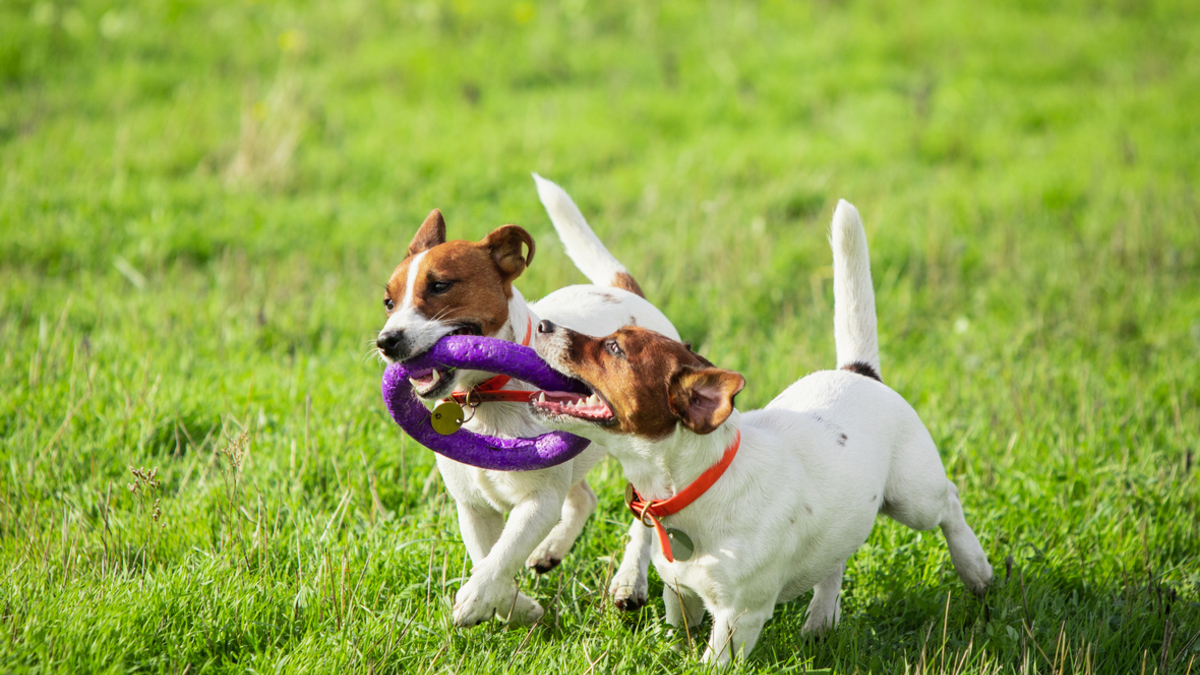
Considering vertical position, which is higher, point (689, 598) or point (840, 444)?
point (840, 444)

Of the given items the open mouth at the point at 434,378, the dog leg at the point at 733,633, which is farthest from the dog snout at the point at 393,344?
the dog leg at the point at 733,633

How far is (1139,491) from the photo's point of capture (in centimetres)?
472

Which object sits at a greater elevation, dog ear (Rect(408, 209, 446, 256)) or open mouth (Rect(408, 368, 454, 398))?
dog ear (Rect(408, 209, 446, 256))

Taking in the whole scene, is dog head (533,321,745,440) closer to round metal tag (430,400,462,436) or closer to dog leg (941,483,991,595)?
round metal tag (430,400,462,436)

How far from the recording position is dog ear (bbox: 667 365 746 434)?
304cm

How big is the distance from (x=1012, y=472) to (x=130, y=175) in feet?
24.4

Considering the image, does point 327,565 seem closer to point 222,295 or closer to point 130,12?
point 222,295

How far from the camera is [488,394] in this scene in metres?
3.59

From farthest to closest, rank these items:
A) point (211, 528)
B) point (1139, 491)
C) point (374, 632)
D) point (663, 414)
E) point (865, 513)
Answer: point (1139, 491), point (211, 528), point (865, 513), point (374, 632), point (663, 414)

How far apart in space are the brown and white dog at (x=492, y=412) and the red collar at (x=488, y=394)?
0.03 meters

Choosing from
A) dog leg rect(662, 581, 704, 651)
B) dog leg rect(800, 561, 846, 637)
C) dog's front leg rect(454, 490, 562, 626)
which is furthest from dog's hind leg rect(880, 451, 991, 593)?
dog's front leg rect(454, 490, 562, 626)

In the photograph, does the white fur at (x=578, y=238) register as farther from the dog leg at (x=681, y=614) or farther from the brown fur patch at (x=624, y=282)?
the dog leg at (x=681, y=614)

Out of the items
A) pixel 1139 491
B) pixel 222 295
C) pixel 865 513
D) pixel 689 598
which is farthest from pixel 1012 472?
pixel 222 295

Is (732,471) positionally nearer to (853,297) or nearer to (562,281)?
(853,297)
